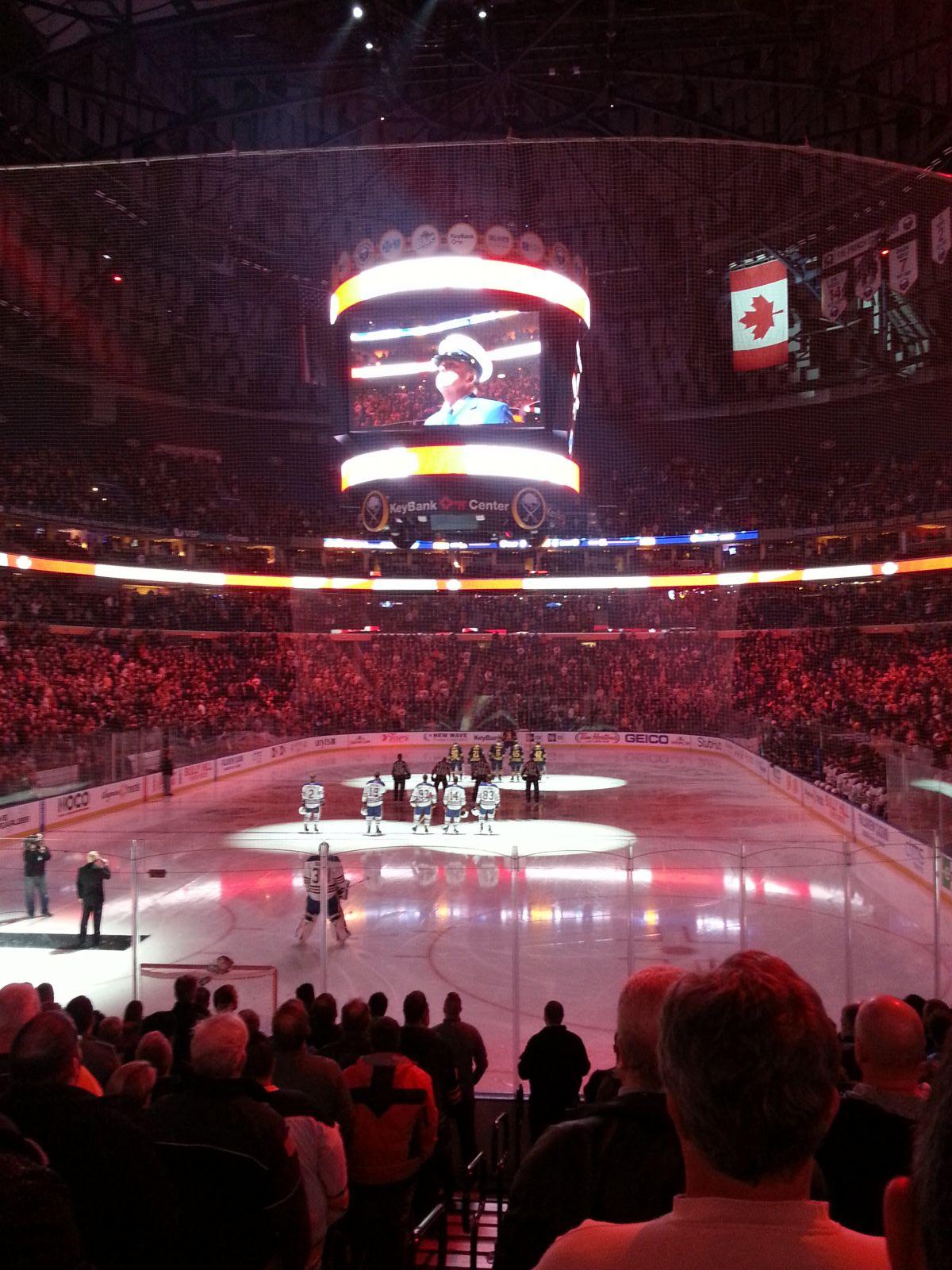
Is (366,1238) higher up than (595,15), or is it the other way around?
(595,15)

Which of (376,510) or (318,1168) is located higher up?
(376,510)

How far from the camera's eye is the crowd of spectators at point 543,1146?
956 mm

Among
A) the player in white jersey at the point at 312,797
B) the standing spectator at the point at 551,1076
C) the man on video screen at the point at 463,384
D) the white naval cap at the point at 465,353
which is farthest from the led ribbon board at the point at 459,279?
the standing spectator at the point at 551,1076

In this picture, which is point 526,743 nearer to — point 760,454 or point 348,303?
point 760,454

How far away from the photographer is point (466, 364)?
544 inches

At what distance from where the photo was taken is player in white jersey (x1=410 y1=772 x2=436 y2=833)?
49.6 feet

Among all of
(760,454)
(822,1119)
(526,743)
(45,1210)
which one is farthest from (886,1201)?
(760,454)

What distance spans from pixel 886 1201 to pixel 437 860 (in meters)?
12.5

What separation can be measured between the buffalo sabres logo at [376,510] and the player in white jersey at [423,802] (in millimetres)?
3966

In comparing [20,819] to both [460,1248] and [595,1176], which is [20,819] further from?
[595,1176]

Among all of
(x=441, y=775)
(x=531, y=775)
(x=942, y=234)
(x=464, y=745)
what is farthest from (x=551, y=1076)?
(x=464, y=745)

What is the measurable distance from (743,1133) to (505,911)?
9493 millimetres

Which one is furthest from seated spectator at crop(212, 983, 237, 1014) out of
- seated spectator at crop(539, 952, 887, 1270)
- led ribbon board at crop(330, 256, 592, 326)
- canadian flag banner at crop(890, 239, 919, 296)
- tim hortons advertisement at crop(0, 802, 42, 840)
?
canadian flag banner at crop(890, 239, 919, 296)

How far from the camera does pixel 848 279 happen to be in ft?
58.0
